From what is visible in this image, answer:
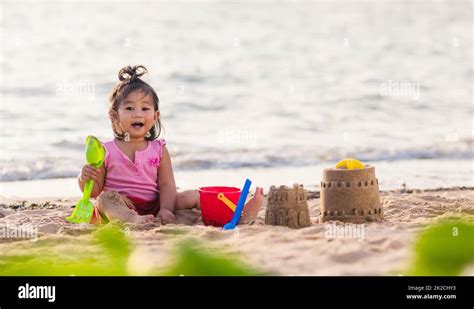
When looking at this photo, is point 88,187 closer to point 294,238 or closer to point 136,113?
point 136,113

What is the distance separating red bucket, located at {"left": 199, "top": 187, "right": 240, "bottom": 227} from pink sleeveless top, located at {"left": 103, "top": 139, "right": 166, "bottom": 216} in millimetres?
479

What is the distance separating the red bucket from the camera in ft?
15.1

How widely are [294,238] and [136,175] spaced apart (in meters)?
1.55

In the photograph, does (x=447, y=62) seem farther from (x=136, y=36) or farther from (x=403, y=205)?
(x=403, y=205)

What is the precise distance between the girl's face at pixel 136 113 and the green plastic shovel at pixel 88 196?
25 centimetres

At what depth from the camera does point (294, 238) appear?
12.3ft

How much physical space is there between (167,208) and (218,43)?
11539mm

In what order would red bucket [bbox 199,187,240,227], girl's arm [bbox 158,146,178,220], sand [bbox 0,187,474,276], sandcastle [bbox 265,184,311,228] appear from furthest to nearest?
girl's arm [bbox 158,146,178,220]
red bucket [bbox 199,187,240,227]
sandcastle [bbox 265,184,311,228]
sand [bbox 0,187,474,276]

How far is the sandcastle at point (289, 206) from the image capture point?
14.1ft

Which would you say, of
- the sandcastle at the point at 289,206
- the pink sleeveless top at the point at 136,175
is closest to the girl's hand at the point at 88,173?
the pink sleeveless top at the point at 136,175

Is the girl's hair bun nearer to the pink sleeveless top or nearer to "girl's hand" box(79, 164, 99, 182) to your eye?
the pink sleeveless top

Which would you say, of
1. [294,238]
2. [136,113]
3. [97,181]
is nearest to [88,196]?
[97,181]

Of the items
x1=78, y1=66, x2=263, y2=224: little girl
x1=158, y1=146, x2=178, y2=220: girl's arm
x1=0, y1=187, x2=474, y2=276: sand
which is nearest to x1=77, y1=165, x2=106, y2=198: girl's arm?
x1=78, y1=66, x2=263, y2=224: little girl

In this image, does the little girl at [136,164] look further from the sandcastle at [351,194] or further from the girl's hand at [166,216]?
the sandcastle at [351,194]
